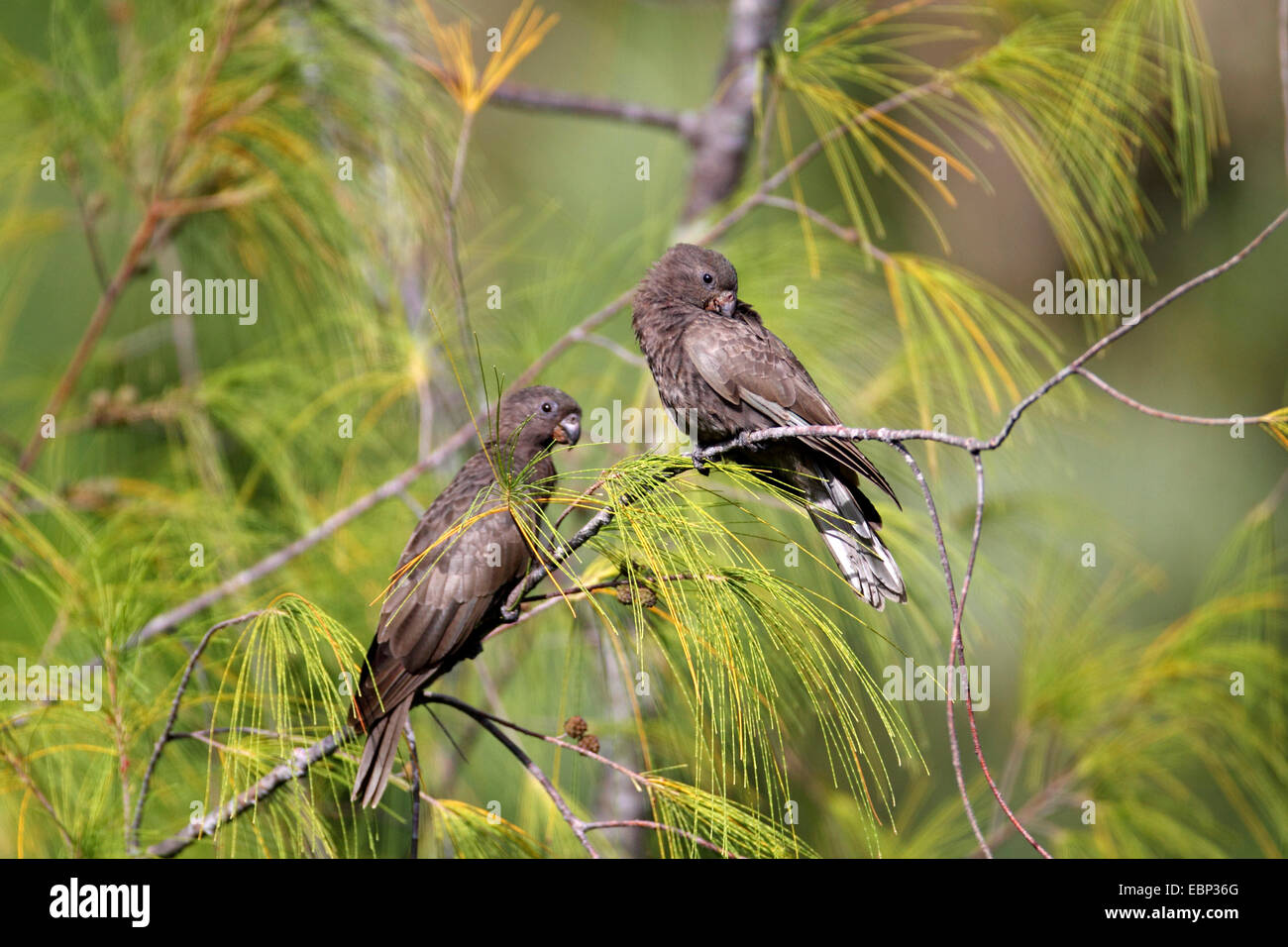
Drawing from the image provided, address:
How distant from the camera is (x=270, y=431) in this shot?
9.60ft

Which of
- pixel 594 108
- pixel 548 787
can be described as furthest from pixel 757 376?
pixel 594 108

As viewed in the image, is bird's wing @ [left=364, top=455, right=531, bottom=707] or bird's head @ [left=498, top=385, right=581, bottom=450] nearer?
bird's wing @ [left=364, top=455, right=531, bottom=707]

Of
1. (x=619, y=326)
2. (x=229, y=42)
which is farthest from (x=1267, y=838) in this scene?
(x=229, y=42)

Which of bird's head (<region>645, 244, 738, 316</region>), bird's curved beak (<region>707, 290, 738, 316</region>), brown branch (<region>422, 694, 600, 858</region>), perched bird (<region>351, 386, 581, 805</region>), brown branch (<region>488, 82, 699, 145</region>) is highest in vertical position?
brown branch (<region>488, 82, 699, 145</region>)

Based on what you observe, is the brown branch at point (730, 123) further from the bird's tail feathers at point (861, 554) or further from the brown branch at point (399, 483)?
the bird's tail feathers at point (861, 554)

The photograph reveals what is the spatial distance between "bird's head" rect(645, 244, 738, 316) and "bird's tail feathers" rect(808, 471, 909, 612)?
52 centimetres

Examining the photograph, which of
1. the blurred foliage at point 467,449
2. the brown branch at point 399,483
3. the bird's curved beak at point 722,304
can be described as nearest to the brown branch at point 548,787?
the blurred foliage at point 467,449

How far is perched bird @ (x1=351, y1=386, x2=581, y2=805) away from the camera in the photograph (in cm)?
215

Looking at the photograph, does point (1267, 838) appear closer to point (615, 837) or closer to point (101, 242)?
point (615, 837)

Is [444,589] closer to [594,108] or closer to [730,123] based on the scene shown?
[594,108]

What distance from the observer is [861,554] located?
7.31 feet

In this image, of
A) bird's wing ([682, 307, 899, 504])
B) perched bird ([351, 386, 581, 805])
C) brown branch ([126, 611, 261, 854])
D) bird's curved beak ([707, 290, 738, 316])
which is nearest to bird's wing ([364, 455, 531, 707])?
perched bird ([351, 386, 581, 805])

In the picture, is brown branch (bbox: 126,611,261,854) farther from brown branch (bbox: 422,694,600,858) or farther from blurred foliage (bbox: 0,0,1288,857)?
brown branch (bbox: 422,694,600,858)

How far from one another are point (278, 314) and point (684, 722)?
1.77 metres
